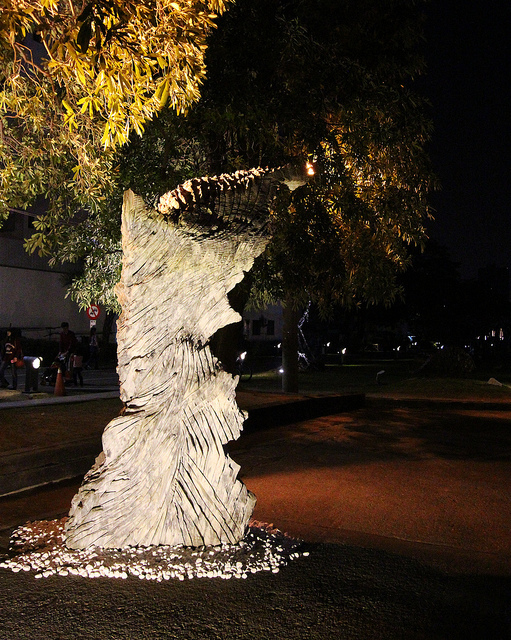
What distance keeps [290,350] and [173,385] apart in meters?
12.1

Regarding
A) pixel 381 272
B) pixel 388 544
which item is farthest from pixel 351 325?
pixel 388 544

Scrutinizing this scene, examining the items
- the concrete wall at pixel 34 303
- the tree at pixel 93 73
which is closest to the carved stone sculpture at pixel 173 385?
the tree at pixel 93 73

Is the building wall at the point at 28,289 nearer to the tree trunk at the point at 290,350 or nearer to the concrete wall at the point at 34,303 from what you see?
the concrete wall at the point at 34,303

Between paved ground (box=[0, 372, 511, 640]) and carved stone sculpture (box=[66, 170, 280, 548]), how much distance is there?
60 cm

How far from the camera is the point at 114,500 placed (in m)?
4.61

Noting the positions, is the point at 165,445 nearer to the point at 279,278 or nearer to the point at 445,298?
the point at 279,278

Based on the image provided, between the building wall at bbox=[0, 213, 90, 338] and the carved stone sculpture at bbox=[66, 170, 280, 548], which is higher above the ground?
the building wall at bbox=[0, 213, 90, 338]

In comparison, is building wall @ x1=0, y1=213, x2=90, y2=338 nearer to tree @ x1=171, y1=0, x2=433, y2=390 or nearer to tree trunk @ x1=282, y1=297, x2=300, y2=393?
tree trunk @ x1=282, y1=297, x2=300, y2=393

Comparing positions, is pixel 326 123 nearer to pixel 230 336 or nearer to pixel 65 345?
pixel 230 336

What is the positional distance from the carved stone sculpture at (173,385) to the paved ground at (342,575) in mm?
602

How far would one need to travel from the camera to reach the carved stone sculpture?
464cm

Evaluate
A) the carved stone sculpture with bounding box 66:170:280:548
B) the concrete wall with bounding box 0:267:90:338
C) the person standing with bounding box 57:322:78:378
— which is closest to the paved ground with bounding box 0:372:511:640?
the carved stone sculpture with bounding box 66:170:280:548

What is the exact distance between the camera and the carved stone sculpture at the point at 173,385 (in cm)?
464

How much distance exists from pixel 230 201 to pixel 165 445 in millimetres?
1832
